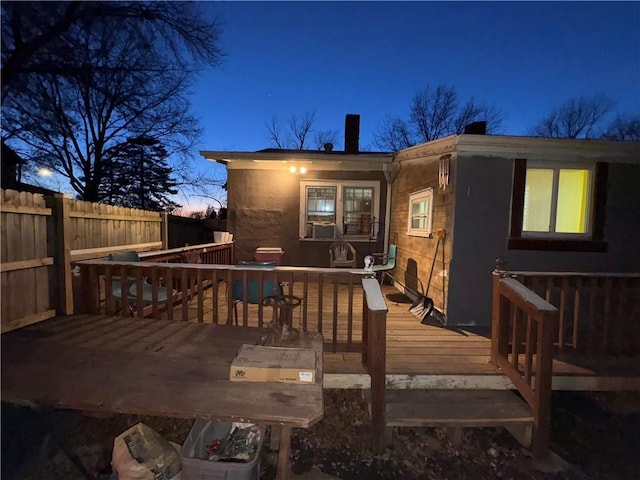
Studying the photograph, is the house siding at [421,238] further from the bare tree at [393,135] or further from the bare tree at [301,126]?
the bare tree at [393,135]

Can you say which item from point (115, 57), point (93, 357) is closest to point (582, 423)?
point (93, 357)

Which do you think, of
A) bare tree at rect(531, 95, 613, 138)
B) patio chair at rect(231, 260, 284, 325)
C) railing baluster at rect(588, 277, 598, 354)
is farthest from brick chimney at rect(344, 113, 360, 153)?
railing baluster at rect(588, 277, 598, 354)

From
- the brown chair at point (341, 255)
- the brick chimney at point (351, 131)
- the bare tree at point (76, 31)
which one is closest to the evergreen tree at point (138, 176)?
the brick chimney at point (351, 131)

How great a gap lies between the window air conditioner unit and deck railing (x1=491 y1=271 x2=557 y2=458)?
4.00 m

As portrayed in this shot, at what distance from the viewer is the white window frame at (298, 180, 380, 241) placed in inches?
259

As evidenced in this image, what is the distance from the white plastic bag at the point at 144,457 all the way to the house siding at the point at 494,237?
11.1ft

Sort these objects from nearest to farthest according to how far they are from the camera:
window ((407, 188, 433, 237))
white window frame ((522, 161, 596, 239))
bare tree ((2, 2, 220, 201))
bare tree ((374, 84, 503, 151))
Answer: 1. bare tree ((2, 2, 220, 201))
2. white window frame ((522, 161, 596, 239))
3. window ((407, 188, 433, 237))
4. bare tree ((374, 84, 503, 151))

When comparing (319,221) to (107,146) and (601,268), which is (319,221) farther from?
(107,146)

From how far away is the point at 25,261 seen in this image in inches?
120

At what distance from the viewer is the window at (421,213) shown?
4.71 metres

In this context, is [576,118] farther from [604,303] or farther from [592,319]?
[592,319]

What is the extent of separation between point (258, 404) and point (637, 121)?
483 centimetres

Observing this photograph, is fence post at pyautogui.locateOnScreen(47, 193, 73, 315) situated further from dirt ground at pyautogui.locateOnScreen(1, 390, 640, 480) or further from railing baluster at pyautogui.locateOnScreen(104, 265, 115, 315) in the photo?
dirt ground at pyautogui.locateOnScreen(1, 390, 640, 480)

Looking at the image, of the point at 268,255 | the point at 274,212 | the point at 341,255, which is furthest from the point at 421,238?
the point at 274,212
